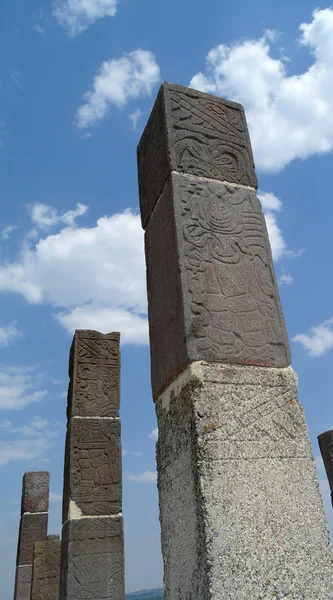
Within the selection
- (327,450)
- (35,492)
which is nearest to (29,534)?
(35,492)

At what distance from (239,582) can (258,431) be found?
0.61 m

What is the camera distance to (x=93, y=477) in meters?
6.29

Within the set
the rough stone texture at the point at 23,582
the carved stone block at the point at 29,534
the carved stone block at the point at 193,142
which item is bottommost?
the rough stone texture at the point at 23,582

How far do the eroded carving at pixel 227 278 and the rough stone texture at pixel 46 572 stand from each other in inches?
340

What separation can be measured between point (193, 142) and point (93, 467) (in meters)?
4.66

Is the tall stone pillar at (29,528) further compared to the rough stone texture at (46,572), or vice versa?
the tall stone pillar at (29,528)

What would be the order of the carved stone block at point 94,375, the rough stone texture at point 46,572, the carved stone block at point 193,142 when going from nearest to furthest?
the carved stone block at point 193,142
the carved stone block at point 94,375
the rough stone texture at point 46,572

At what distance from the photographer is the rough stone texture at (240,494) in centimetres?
196

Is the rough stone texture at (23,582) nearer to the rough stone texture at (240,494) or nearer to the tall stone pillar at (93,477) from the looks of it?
the tall stone pillar at (93,477)

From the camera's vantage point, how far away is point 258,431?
88.9 inches

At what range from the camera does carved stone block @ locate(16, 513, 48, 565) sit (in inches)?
453

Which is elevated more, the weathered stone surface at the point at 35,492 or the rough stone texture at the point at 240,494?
the weathered stone surface at the point at 35,492

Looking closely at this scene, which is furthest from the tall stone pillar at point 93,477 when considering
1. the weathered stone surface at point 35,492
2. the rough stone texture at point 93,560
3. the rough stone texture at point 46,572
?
the weathered stone surface at point 35,492

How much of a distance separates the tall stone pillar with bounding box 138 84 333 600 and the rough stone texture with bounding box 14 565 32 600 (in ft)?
35.2
